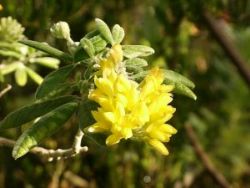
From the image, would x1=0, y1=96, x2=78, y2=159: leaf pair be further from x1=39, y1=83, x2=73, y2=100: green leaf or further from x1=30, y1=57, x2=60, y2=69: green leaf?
x1=30, y1=57, x2=60, y2=69: green leaf

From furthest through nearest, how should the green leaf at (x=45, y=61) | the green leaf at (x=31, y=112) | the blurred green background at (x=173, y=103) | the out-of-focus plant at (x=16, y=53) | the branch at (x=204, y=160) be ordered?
the branch at (x=204, y=160), the blurred green background at (x=173, y=103), the green leaf at (x=45, y=61), the out-of-focus plant at (x=16, y=53), the green leaf at (x=31, y=112)

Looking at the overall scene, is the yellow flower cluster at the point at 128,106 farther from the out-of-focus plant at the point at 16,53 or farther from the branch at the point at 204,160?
the branch at the point at 204,160

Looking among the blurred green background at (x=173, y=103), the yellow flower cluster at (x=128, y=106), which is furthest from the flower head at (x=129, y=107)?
the blurred green background at (x=173, y=103)

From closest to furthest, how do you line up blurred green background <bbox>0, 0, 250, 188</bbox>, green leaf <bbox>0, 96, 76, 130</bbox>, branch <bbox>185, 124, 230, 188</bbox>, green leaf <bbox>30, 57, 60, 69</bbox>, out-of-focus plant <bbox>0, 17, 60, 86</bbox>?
green leaf <bbox>0, 96, 76, 130</bbox> → out-of-focus plant <bbox>0, 17, 60, 86</bbox> → green leaf <bbox>30, 57, 60, 69</bbox> → blurred green background <bbox>0, 0, 250, 188</bbox> → branch <bbox>185, 124, 230, 188</bbox>

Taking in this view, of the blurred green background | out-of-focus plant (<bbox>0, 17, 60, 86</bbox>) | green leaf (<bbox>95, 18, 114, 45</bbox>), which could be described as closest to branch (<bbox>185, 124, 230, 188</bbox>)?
the blurred green background

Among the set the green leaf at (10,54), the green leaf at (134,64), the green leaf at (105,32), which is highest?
the green leaf at (105,32)

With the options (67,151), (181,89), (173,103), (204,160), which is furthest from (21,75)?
(204,160)

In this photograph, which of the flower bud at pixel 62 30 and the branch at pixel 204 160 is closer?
the flower bud at pixel 62 30
